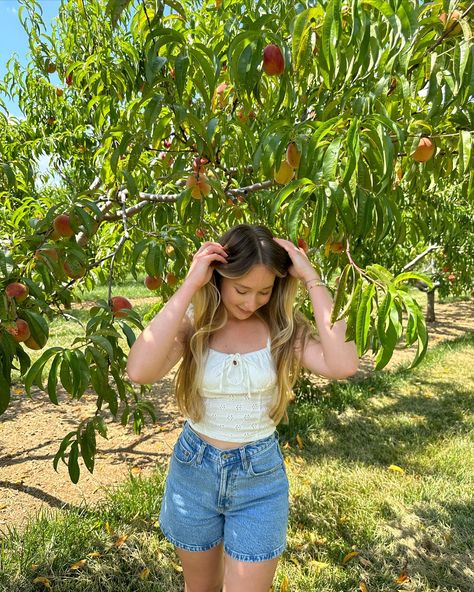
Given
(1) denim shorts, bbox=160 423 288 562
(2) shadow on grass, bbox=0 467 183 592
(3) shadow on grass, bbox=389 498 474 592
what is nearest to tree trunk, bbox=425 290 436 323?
(3) shadow on grass, bbox=389 498 474 592

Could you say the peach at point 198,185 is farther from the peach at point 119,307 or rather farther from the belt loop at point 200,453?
Answer: the belt loop at point 200,453

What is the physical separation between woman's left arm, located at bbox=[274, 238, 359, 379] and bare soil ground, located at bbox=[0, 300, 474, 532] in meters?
2.02

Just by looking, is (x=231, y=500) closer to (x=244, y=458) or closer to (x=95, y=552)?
(x=244, y=458)

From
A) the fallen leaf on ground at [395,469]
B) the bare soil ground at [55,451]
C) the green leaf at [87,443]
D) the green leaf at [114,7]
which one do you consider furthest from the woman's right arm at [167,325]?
the fallen leaf on ground at [395,469]

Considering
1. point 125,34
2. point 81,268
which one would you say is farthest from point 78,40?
point 81,268

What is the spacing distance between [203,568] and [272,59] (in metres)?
1.51

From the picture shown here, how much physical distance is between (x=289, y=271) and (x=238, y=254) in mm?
176

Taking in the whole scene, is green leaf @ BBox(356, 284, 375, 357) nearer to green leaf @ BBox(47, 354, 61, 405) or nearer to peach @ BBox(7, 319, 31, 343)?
green leaf @ BBox(47, 354, 61, 405)

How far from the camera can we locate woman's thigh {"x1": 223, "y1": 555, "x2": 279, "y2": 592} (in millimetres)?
1325

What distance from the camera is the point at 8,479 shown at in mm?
3199

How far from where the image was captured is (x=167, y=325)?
52.2 inches

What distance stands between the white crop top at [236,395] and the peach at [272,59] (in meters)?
0.81

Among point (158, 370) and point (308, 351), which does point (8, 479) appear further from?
point (308, 351)

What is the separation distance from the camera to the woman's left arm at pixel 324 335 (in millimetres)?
1300
